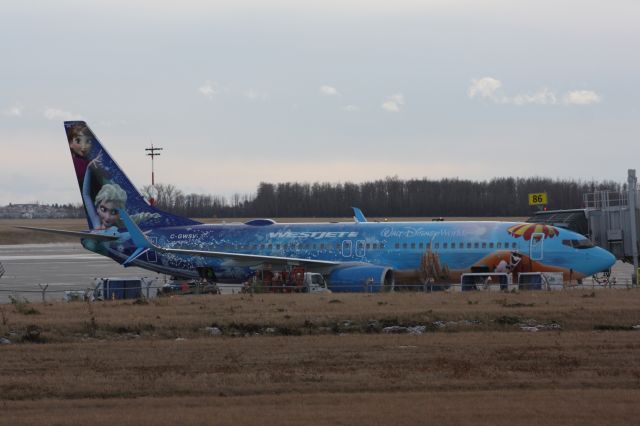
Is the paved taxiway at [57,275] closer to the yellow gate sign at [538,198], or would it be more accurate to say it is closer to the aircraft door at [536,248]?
the aircraft door at [536,248]

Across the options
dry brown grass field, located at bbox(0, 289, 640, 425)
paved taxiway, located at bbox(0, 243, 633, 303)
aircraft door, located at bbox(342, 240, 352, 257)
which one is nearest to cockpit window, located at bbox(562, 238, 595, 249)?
paved taxiway, located at bbox(0, 243, 633, 303)

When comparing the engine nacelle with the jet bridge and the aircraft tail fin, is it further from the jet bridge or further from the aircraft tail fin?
the aircraft tail fin

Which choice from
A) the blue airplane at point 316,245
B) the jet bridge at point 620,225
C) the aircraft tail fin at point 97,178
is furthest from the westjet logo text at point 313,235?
the jet bridge at point 620,225

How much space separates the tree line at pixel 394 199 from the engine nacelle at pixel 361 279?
326 ft

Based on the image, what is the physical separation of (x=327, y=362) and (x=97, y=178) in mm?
29803

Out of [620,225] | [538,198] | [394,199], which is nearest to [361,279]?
[620,225]

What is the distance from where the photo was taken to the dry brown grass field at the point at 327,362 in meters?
15.1

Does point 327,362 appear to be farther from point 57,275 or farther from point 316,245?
point 57,275

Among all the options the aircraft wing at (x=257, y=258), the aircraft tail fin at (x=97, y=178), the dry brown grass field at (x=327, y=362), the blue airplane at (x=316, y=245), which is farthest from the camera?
the aircraft tail fin at (x=97, y=178)

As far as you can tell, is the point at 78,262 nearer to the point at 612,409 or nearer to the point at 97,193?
the point at 97,193

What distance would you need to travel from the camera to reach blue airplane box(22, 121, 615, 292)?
135 ft

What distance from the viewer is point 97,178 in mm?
47281

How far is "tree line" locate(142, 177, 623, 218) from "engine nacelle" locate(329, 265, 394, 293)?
9944 cm

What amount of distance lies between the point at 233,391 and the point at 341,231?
91.7ft
